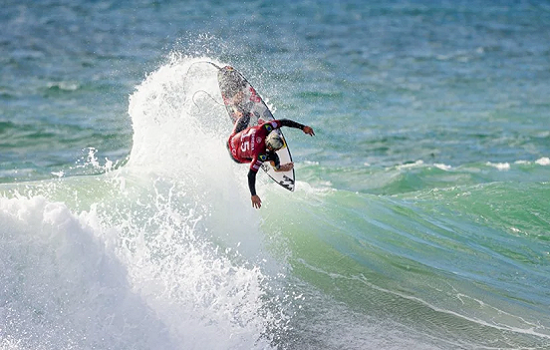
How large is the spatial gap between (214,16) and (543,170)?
19525 millimetres

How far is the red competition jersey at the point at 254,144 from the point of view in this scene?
996 centimetres

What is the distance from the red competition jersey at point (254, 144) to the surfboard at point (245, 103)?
3.96ft

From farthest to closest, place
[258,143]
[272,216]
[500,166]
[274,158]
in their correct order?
1. [500,166]
2. [272,216]
3. [274,158]
4. [258,143]

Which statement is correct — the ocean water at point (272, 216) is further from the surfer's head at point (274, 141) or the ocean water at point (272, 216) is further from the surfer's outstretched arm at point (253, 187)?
the surfer's head at point (274, 141)

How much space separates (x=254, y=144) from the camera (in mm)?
9977

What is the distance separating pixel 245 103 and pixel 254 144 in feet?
5.81

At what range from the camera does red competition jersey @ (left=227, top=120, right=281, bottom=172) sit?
9.96 meters

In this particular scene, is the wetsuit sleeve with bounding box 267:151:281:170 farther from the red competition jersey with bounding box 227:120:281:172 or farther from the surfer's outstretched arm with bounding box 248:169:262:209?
the surfer's outstretched arm with bounding box 248:169:262:209

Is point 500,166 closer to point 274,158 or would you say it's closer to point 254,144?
point 274,158

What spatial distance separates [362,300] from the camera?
1052 cm

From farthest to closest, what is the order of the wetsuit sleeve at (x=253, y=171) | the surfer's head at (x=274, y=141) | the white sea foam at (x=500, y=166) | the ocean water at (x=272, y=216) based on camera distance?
the white sea foam at (x=500, y=166) < the surfer's head at (x=274, y=141) < the wetsuit sleeve at (x=253, y=171) < the ocean water at (x=272, y=216)

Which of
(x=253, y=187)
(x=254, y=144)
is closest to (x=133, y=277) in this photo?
(x=253, y=187)

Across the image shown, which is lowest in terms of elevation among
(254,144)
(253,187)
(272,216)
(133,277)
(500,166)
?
(500,166)

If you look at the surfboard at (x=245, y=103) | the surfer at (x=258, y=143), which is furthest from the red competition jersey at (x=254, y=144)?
the surfboard at (x=245, y=103)
